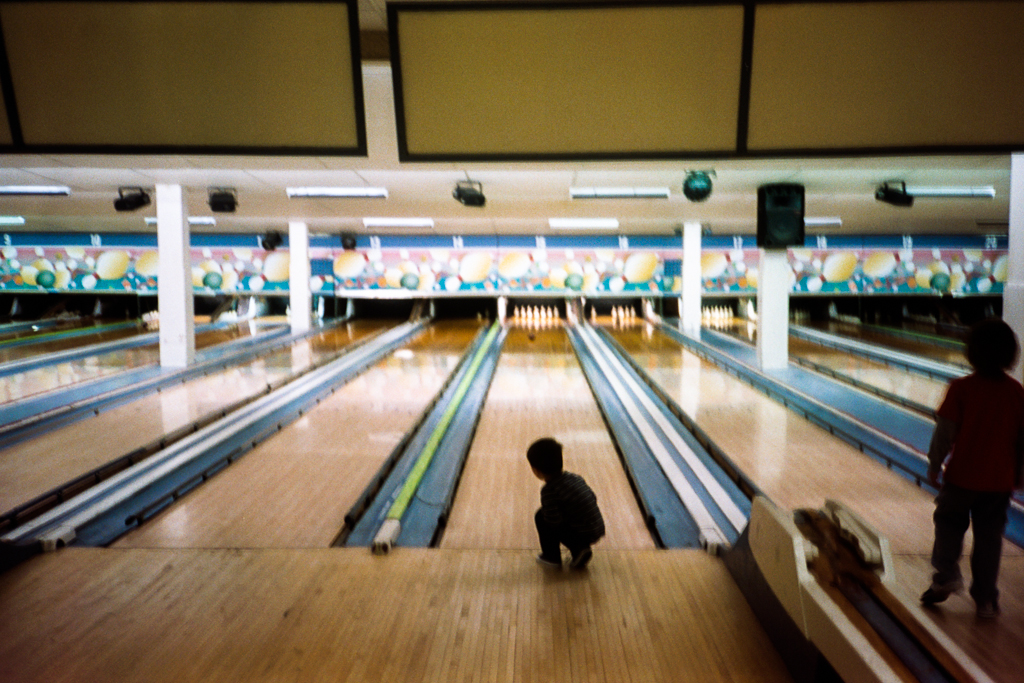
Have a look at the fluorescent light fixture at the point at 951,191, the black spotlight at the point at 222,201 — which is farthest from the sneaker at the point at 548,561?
the fluorescent light fixture at the point at 951,191

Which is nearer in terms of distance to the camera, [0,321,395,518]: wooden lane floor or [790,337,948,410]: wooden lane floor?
[0,321,395,518]: wooden lane floor

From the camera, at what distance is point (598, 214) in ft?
33.0

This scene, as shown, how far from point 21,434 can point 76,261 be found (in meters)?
10.4

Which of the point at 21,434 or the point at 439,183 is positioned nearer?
the point at 21,434

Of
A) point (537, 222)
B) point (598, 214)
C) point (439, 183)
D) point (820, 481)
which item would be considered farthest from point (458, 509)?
point (537, 222)

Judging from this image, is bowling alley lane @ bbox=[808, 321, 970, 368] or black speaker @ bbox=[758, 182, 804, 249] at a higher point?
black speaker @ bbox=[758, 182, 804, 249]

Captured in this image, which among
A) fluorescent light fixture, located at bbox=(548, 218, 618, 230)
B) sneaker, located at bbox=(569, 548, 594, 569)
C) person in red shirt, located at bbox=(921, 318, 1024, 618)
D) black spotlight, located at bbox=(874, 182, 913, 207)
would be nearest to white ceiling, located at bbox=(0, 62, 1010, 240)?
black spotlight, located at bbox=(874, 182, 913, 207)

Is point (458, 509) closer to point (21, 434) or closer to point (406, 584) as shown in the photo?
point (406, 584)

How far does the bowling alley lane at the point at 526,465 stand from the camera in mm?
3350

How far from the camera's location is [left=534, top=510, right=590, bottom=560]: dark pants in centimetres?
264

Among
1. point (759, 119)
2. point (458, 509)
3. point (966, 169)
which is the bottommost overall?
point (458, 509)

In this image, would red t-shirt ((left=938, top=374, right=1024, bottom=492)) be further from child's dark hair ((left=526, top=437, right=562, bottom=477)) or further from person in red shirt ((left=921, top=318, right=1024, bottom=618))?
child's dark hair ((left=526, top=437, right=562, bottom=477))

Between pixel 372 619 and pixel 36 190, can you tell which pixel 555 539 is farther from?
pixel 36 190

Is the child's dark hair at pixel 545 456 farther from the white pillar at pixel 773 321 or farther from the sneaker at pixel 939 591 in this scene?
the white pillar at pixel 773 321
